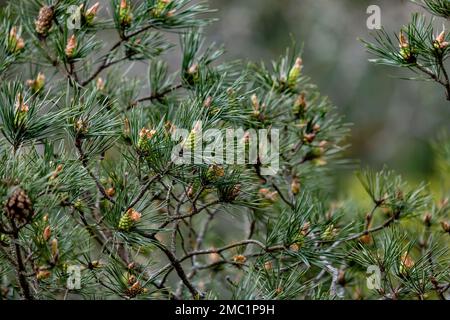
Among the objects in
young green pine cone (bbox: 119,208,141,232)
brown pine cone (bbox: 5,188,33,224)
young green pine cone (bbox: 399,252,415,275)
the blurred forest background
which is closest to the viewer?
brown pine cone (bbox: 5,188,33,224)

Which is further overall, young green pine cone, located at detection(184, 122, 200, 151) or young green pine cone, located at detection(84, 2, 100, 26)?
young green pine cone, located at detection(84, 2, 100, 26)

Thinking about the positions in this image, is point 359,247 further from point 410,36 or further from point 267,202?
point 410,36

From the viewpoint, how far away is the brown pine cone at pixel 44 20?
1.35 m

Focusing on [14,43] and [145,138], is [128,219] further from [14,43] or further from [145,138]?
[14,43]

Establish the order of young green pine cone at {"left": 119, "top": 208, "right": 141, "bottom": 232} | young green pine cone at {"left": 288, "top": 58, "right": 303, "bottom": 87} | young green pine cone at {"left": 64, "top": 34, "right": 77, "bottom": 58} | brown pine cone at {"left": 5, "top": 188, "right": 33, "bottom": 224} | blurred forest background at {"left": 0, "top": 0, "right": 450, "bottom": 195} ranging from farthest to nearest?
1. blurred forest background at {"left": 0, "top": 0, "right": 450, "bottom": 195}
2. young green pine cone at {"left": 288, "top": 58, "right": 303, "bottom": 87}
3. young green pine cone at {"left": 64, "top": 34, "right": 77, "bottom": 58}
4. young green pine cone at {"left": 119, "top": 208, "right": 141, "bottom": 232}
5. brown pine cone at {"left": 5, "top": 188, "right": 33, "bottom": 224}

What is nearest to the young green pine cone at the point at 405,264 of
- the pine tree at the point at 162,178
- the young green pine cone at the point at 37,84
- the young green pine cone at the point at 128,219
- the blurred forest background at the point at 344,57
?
the pine tree at the point at 162,178

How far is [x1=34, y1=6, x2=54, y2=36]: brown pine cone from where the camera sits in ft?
4.42

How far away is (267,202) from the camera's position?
133 cm

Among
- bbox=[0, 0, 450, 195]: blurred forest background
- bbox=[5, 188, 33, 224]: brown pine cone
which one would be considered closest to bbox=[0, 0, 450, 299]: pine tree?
bbox=[5, 188, 33, 224]: brown pine cone

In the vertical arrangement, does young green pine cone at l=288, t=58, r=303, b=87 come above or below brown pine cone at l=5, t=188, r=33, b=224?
above

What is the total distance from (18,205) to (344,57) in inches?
141

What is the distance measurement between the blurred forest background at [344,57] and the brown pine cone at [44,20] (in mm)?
2721

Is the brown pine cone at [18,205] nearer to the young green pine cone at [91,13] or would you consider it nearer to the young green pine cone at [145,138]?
the young green pine cone at [145,138]

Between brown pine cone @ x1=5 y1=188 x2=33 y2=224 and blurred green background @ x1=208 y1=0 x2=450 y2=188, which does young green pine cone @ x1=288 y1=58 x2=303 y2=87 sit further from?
blurred green background @ x1=208 y1=0 x2=450 y2=188
